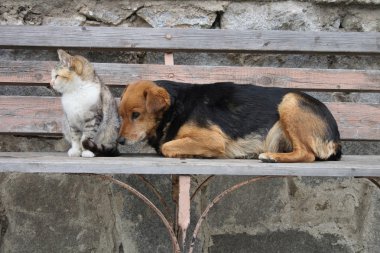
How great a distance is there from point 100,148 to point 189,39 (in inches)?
35.6

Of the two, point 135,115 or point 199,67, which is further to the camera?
point 199,67

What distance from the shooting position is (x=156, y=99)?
2.95m

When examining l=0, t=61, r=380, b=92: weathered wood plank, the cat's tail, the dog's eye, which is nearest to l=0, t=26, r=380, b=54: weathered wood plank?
l=0, t=61, r=380, b=92: weathered wood plank

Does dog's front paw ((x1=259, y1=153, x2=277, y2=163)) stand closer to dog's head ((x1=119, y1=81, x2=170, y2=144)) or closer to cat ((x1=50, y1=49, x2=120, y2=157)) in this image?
dog's head ((x1=119, y1=81, x2=170, y2=144))

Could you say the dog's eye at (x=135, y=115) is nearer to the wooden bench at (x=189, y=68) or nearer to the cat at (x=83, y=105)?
the cat at (x=83, y=105)

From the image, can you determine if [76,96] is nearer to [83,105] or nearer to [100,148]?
[83,105]

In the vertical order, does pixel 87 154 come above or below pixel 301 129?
below

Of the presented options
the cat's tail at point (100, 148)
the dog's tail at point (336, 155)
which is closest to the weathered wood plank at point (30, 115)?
the cat's tail at point (100, 148)

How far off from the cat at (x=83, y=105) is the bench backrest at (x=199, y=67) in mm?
391

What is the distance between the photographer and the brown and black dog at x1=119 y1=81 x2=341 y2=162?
2.88m

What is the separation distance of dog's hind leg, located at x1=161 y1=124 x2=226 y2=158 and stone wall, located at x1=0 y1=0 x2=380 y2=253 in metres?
0.60

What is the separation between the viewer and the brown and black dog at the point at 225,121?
9.46 ft

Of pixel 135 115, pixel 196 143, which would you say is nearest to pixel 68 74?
pixel 135 115

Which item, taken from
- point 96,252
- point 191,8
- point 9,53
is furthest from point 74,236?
point 191,8
